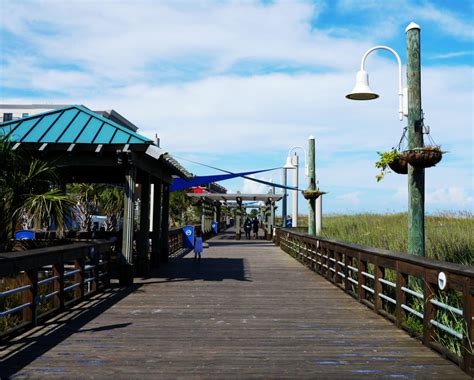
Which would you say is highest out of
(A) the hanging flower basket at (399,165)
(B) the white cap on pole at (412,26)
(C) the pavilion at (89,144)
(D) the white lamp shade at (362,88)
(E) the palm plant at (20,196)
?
(B) the white cap on pole at (412,26)

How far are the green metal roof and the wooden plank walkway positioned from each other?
9.38ft

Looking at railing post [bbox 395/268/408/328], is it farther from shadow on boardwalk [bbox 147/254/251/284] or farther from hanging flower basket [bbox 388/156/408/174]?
shadow on boardwalk [bbox 147/254/251/284]

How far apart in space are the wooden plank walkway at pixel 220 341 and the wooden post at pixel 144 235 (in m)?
2.49

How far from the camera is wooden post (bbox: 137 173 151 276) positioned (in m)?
12.1

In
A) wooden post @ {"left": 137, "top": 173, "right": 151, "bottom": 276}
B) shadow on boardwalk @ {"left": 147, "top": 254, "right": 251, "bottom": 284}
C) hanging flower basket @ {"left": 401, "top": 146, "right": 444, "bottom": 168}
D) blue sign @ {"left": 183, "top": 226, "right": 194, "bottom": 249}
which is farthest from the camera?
blue sign @ {"left": 183, "top": 226, "right": 194, "bottom": 249}

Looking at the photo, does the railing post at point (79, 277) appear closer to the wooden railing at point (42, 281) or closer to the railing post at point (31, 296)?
the wooden railing at point (42, 281)

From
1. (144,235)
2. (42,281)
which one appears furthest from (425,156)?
(144,235)

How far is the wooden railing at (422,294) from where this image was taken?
4660 millimetres

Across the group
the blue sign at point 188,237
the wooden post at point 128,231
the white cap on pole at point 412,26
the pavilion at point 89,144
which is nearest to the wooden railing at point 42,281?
the wooden post at point 128,231

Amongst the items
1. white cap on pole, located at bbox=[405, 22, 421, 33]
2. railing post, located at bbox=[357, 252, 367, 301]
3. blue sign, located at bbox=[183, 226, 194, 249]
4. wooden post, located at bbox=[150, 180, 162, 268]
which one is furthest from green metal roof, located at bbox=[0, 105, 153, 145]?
blue sign, located at bbox=[183, 226, 194, 249]

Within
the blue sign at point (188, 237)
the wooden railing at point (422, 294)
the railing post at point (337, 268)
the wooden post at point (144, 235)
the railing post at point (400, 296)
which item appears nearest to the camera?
the wooden railing at point (422, 294)

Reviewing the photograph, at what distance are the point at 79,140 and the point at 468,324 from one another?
7.58m

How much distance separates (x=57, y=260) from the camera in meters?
7.06

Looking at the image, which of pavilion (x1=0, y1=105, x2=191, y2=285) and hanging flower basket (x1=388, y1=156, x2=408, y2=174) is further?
pavilion (x1=0, y1=105, x2=191, y2=285)
